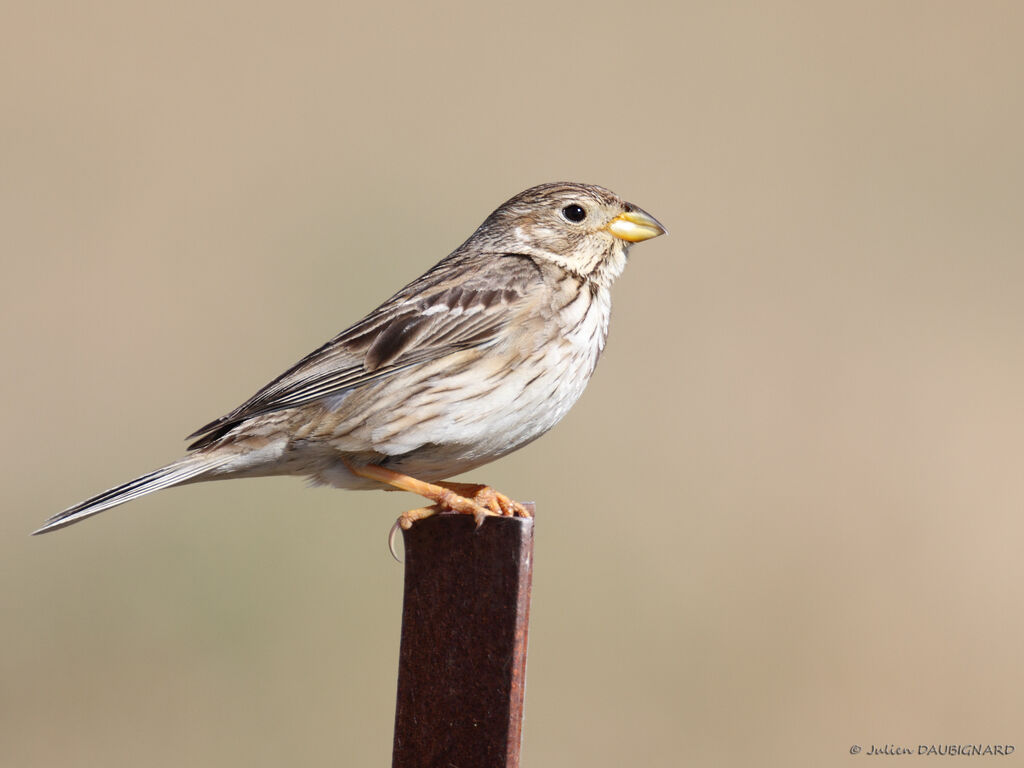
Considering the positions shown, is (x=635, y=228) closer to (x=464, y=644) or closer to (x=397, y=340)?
(x=397, y=340)

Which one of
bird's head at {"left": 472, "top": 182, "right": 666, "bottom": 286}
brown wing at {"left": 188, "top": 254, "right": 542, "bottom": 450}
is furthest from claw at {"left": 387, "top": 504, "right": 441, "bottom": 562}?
bird's head at {"left": 472, "top": 182, "right": 666, "bottom": 286}

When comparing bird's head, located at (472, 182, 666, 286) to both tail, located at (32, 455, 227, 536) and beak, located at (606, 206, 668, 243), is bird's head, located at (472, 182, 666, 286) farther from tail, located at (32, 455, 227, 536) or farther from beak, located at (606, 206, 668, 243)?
tail, located at (32, 455, 227, 536)

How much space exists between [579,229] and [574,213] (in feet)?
0.32

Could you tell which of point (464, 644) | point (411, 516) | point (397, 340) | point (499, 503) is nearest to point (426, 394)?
point (397, 340)

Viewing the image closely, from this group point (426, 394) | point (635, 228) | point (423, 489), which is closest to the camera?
point (423, 489)

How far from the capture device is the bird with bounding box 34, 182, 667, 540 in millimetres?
5586

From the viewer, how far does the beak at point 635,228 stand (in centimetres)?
640

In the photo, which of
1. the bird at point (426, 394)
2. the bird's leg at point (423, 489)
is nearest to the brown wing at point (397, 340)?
the bird at point (426, 394)

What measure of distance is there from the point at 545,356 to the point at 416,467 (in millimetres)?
742

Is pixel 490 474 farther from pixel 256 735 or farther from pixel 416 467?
pixel 416 467

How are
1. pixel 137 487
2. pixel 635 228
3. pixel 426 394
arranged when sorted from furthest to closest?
pixel 635 228, pixel 426 394, pixel 137 487

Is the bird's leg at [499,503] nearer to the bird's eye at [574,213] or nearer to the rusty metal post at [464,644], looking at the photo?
the rusty metal post at [464,644]

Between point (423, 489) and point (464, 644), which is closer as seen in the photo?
point (464, 644)

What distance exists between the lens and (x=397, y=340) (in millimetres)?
5832
